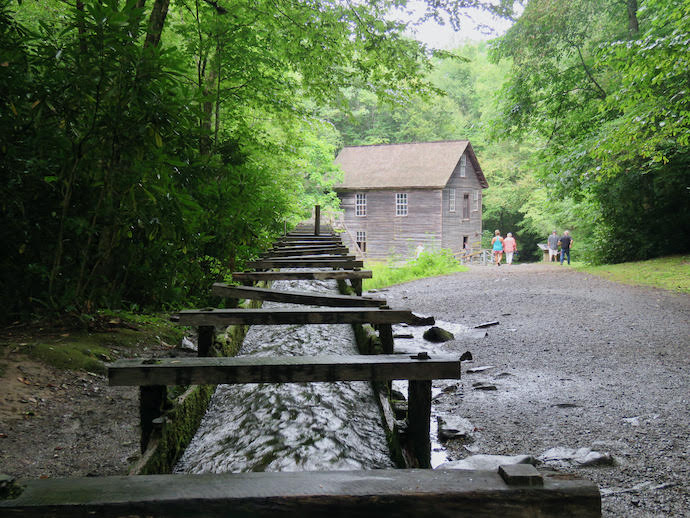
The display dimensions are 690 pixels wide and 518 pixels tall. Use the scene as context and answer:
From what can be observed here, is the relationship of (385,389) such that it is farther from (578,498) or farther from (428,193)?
(428,193)

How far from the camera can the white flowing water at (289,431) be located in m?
2.84

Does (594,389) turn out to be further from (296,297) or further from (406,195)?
(406,195)

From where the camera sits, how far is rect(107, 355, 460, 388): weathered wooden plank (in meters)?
2.34

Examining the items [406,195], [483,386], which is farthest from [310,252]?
[406,195]

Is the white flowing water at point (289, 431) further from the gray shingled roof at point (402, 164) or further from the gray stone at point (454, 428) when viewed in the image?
the gray shingled roof at point (402, 164)

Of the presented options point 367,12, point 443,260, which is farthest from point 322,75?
point 443,260

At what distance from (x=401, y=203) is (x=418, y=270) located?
17113 millimetres

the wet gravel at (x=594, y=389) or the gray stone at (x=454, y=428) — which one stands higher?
the wet gravel at (x=594, y=389)

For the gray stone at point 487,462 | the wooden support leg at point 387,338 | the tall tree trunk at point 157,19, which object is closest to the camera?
the gray stone at point 487,462

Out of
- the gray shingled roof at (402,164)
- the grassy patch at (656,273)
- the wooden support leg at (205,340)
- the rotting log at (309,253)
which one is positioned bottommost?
the grassy patch at (656,273)

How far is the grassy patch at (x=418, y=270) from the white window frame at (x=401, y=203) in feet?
46.8

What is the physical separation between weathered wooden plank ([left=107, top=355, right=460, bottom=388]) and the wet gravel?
1797mm

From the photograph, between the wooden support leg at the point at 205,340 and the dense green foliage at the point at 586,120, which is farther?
the dense green foliage at the point at 586,120

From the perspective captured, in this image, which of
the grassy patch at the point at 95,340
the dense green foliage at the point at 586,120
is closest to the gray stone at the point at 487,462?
the grassy patch at the point at 95,340
